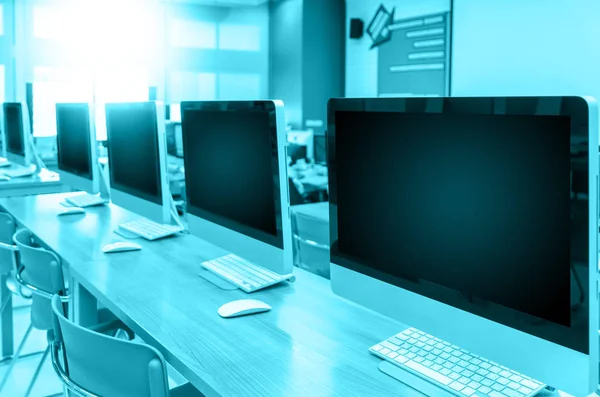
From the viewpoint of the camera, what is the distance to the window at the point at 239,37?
10.2 metres

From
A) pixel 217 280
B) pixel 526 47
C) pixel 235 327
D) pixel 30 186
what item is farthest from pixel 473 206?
pixel 526 47

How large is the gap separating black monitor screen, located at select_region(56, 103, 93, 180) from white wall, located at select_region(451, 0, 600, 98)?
4.22 m

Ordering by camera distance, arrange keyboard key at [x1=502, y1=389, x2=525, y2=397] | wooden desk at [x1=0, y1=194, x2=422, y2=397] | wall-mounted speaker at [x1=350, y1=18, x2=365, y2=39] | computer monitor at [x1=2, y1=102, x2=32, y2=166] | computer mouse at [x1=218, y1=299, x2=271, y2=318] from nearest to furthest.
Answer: keyboard key at [x1=502, y1=389, x2=525, y2=397] → wooden desk at [x1=0, y1=194, x2=422, y2=397] → computer mouse at [x1=218, y1=299, x2=271, y2=318] → computer monitor at [x1=2, y1=102, x2=32, y2=166] → wall-mounted speaker at [x1=350, y1=18, x2=365, y2=39]

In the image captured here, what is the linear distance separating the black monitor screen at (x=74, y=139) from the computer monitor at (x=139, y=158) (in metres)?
0.39

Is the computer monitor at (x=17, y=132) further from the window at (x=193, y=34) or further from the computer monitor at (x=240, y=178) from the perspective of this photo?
the window at (x=193, y=34)

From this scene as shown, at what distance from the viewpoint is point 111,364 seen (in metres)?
1.17

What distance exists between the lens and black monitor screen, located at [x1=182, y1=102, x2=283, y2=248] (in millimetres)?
1569

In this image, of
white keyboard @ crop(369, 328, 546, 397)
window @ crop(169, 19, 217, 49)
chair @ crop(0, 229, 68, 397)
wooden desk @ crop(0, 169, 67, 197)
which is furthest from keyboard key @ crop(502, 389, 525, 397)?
window @ crop(169, 19, 217, 49)

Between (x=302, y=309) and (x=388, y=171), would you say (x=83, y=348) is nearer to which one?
(x=302, y=309)

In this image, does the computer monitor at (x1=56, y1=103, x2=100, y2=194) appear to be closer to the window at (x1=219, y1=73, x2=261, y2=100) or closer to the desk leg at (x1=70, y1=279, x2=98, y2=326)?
the desk leg at (x1=70, y1=279, x2=98, y2=326)

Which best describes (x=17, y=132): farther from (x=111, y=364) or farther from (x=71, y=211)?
(x=111, y=364)

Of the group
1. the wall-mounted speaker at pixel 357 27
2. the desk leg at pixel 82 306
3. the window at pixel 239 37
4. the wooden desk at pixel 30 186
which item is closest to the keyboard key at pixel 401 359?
the desk leg at pixel 82 306

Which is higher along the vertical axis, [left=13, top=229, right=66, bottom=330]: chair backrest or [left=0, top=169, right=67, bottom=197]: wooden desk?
[left=0, top=169, right=67, bottom=197]: wooden desk

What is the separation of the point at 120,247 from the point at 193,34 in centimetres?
839
